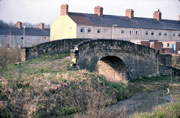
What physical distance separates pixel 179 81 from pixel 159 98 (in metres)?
6.19

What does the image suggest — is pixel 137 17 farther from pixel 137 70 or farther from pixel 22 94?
pixel 22 94

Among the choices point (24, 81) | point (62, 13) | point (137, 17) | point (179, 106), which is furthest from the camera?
point (137, 17)

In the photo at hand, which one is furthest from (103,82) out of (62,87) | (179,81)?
(179,81)

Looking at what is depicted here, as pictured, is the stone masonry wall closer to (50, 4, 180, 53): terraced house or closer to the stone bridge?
the stone bridge

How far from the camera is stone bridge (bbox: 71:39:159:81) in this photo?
56.4 ft

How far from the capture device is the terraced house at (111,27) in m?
36.0

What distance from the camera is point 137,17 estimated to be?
41.5m

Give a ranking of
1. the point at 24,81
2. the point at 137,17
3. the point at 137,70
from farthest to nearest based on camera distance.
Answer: the point at 137,17
the point at 137,70
the point at 24,81

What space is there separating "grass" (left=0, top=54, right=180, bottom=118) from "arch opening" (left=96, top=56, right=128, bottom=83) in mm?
3544

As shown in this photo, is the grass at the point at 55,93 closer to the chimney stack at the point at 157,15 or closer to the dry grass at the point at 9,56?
the dry grass at the point at 9,56

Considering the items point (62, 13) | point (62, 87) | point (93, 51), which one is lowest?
point (62, 87)

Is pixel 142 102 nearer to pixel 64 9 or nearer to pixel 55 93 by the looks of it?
pixel 55 93

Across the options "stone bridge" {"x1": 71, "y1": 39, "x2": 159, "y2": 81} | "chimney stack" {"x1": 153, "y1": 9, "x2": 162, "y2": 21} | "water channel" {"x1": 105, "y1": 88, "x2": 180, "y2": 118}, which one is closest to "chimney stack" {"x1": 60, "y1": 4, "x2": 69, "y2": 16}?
"chimney stack" {"x1": 153, "y1": 9, "x2": 162, "y2": 21}

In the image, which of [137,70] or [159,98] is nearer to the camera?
[159,98]
